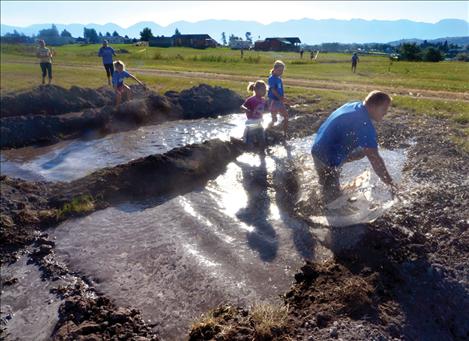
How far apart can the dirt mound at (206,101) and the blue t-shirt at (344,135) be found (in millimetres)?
8540

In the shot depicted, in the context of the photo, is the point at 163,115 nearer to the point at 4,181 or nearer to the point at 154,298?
the point at 4,181

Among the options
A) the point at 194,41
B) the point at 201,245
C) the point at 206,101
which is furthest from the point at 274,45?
the point at 201,245

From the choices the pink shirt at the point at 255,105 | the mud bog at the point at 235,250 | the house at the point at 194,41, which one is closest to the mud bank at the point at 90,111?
the mud bog at the point at 235,250

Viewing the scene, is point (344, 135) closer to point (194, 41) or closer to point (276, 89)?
point (276, 89)

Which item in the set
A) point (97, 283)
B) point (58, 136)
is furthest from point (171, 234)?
point (58, 136)

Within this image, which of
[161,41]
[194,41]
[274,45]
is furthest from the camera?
[194,41]

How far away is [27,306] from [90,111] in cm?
903

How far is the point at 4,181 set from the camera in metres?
7.39

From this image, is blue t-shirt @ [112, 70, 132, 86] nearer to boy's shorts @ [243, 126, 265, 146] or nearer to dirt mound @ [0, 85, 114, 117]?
dirt mound @ [0, 85, 114, 117]

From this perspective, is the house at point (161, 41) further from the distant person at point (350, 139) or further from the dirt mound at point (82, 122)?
the distant person at point (350, 139)

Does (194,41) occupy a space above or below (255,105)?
below

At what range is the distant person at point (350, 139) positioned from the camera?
4953 mm

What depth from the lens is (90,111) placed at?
12.8 metres

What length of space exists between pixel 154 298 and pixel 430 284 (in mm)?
2858
